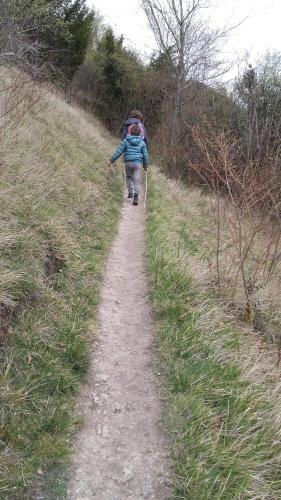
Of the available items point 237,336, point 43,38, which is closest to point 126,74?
point 43,38

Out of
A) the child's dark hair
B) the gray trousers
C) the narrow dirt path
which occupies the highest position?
the child's dark hair

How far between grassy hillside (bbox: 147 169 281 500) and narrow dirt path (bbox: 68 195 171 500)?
137 mm

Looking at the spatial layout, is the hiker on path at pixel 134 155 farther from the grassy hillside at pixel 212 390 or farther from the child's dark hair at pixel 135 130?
the grassy hillside at pixel 212 390

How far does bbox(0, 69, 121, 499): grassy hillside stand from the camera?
2.12m

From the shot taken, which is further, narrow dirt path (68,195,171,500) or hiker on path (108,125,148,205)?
hiker on path (108,125,148,205)

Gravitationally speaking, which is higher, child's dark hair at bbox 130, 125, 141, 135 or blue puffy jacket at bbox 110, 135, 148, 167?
child's dark hair at bbox 130, 125, 141, 135

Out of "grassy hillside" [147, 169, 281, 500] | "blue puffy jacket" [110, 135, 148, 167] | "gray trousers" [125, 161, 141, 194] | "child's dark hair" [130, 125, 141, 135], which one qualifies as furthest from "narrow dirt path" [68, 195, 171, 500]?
"child's dark hair" [130, 125, 141, 135]

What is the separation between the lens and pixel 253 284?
4734mm

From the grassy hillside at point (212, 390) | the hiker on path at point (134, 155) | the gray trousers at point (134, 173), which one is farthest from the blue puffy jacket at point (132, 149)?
the grassy hillside at point (212, 390)

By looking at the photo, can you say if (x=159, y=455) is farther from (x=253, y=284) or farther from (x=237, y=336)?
(x=253, y=284)

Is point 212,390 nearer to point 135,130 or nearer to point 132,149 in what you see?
point 132,149

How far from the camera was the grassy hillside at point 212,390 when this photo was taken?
2.12 metres

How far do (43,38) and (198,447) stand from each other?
14607 mm

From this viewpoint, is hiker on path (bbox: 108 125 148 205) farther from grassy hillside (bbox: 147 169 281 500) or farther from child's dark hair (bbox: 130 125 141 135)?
grassy hillside (bbox: 147 169 281 500)
